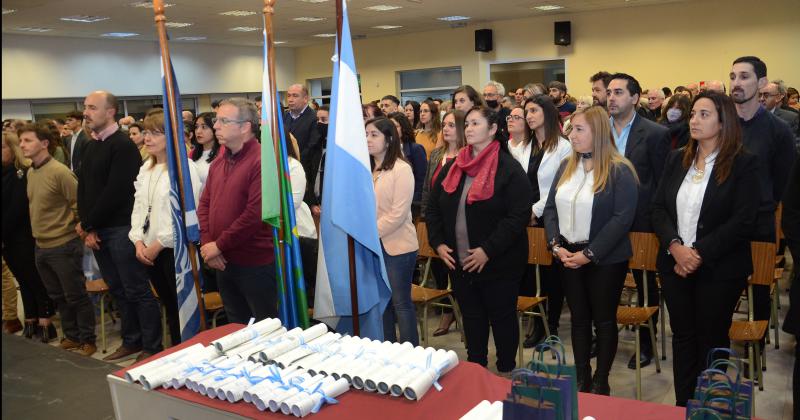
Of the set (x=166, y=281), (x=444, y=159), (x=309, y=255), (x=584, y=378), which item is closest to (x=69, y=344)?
(x=166, y=281)

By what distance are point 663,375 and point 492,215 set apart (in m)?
1.40

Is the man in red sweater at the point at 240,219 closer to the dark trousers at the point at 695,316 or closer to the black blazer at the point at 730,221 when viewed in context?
the dark trousers at the point at 695,316

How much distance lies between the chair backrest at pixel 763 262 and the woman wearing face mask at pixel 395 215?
5.46ft

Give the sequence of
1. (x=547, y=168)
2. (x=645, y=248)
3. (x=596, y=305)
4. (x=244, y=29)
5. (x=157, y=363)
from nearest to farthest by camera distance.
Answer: (x=157, y=363) < (x=596, y=305) < (x=645, y=248) < (x=547, y=168) < (x=244, y=29)

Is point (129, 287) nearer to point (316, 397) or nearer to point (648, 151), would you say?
point (316, 397)

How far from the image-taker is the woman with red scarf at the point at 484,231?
3385mm

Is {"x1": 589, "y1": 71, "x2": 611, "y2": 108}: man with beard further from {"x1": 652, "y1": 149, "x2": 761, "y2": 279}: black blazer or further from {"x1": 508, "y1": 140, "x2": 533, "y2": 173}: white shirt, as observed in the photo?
{"x1": 652, "y1": 149, "x2": 761, "y2": 279}: black blazer

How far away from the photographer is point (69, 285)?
469cm

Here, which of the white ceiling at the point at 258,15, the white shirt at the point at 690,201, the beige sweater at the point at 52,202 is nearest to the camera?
the white shirt at the point at 690,201

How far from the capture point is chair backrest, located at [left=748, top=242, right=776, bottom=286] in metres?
3.12

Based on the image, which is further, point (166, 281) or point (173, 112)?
point (166, 281)

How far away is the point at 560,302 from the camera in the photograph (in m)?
4.42

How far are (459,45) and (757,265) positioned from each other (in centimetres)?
1402

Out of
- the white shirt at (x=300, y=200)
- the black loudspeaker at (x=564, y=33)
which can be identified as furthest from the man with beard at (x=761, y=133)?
the black loudspeaker at (x=564, y=33)
